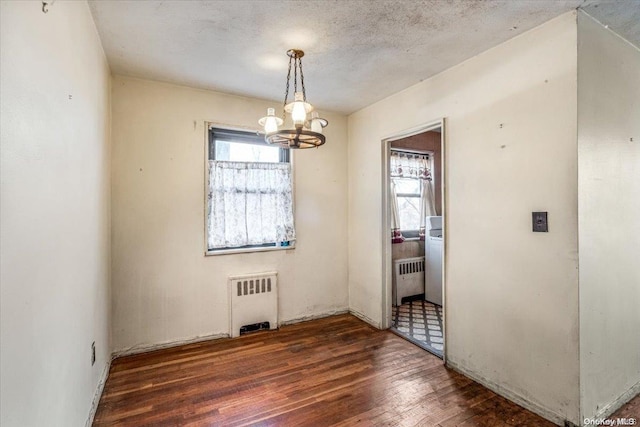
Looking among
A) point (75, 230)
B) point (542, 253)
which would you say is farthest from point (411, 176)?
point (75, 230)

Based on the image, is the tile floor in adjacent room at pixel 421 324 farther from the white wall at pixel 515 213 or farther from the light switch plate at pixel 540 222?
the light switch plate at pixel 540 222

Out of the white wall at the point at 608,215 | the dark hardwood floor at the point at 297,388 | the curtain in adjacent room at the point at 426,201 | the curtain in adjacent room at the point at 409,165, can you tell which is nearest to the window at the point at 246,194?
the dark hardwood floor at the point at 297,388

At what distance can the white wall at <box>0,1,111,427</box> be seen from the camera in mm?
966

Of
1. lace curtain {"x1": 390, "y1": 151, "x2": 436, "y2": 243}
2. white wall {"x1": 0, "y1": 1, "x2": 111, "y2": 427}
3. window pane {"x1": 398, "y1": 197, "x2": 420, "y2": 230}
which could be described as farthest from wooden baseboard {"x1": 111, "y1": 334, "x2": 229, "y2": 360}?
window pane {"x1": 398, "y1": 197, "x2": 420, "y2": 230}

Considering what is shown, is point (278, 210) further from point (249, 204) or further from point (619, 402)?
point (619, 402)

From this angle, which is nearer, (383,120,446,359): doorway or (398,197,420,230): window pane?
(383,120,446,359): doorway

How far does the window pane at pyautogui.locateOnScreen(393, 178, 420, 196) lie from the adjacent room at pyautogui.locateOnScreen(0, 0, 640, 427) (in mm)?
1257

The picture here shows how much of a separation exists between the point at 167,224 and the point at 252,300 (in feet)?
3.92

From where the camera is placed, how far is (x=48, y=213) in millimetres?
1277

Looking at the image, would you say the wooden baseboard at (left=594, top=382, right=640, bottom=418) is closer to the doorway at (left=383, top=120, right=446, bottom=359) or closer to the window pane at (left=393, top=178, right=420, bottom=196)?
the doorway at (left=383, top=120, right=446, bottom=359)

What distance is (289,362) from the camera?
2.73m

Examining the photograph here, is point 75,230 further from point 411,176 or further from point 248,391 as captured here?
point 411,176

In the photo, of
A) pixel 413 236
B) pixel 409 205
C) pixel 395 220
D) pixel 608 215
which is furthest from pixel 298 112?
pixel 413 236

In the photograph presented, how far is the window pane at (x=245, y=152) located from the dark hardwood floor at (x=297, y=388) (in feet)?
6.48
